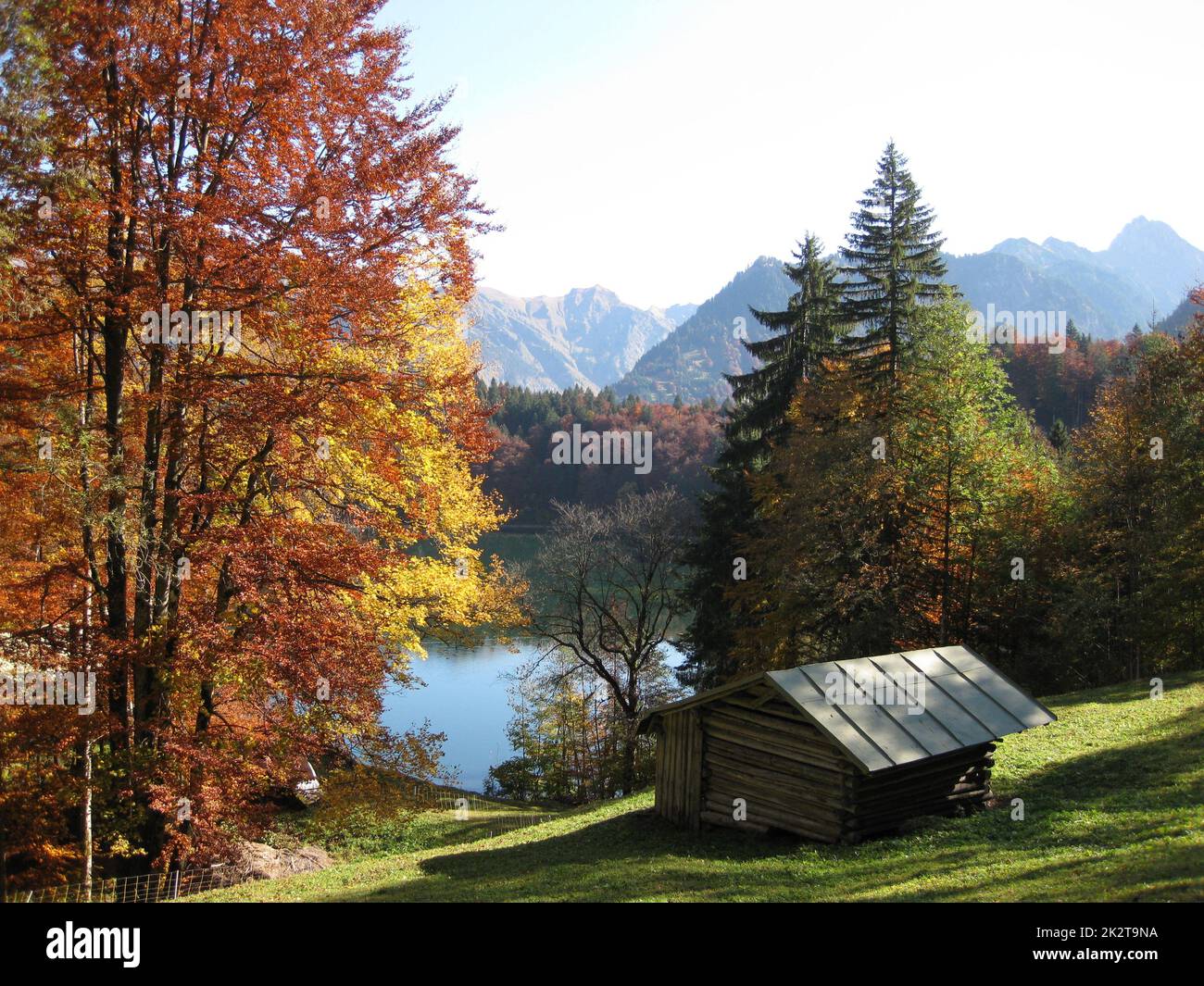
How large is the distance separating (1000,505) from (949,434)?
3.62 m

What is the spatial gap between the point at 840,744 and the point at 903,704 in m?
2.43

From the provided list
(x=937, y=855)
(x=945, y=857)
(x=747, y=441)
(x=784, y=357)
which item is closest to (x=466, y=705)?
(x=747, y=441)

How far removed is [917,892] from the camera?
32.8 feet

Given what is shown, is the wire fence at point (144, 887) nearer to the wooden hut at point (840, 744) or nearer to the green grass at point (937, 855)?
the green grass at point (937, 855)

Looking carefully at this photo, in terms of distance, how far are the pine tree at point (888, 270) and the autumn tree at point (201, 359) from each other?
20.7 metres

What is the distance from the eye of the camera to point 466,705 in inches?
1656

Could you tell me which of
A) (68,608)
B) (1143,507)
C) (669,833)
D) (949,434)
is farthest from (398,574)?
(1143,507)

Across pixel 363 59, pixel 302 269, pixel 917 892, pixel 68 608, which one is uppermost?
pixel 363 59

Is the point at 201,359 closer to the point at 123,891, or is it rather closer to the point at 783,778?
the point at 123,891

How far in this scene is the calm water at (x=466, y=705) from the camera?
35406mm

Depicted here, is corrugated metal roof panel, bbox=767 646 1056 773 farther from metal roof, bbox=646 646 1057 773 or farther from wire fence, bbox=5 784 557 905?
wire fence, bbox=5 784 557 905
